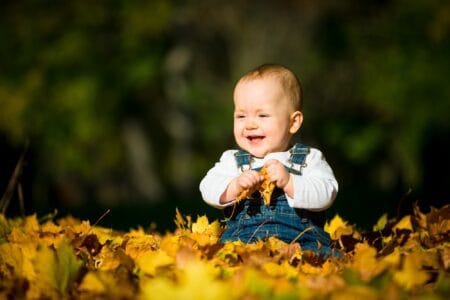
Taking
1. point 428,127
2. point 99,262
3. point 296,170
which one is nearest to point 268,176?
point 296,170

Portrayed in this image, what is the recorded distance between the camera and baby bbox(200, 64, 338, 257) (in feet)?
10.1

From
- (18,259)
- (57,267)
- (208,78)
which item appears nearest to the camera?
(57,267)

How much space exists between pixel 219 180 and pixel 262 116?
31cm

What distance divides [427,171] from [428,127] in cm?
207

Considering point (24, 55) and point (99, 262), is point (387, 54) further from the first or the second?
point (99, 262)

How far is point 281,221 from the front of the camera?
3105mm

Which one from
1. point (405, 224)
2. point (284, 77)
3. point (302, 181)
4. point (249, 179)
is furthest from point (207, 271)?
Result: point (405, 224)

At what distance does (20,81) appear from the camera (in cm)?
1686

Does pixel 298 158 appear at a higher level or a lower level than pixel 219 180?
higher

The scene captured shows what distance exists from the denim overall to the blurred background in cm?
941

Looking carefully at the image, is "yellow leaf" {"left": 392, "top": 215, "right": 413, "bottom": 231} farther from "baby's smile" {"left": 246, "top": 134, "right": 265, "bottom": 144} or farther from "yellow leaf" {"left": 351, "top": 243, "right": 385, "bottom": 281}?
"yellow leaf" {"left": 351, "top": 243, "right": 385, "bottom": 281}

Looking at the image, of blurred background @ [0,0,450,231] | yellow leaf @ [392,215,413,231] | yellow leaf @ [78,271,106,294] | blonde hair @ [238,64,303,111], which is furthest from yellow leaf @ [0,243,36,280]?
blurred background @ [0,0,450,231]

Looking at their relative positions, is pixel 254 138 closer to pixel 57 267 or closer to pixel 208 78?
pixel 57 267

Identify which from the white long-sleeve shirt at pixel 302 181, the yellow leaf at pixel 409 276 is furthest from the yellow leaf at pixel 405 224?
the yellow leaf at pixel 409 276
